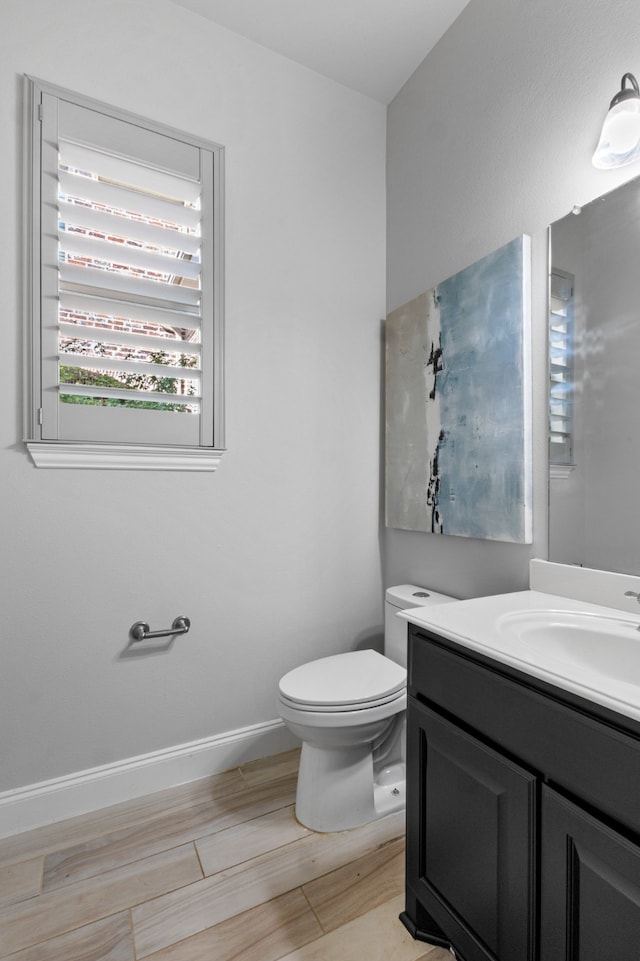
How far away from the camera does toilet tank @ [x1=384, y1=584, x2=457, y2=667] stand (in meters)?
1.76

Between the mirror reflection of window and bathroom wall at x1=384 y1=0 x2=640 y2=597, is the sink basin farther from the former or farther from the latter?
the mirror reflection of window

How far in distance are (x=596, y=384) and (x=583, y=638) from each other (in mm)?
670

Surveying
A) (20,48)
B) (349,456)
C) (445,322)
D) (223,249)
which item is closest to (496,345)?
(445,322)

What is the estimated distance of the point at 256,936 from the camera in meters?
1.14

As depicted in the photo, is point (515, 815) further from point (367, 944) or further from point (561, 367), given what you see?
point (561, 367)

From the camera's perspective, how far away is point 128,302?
5.34ft

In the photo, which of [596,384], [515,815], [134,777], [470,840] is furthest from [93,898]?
[596,384]

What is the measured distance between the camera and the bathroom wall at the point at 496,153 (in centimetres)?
129

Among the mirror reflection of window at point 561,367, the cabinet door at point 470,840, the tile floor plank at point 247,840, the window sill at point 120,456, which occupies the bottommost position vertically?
the tile floor plank at point 247,840

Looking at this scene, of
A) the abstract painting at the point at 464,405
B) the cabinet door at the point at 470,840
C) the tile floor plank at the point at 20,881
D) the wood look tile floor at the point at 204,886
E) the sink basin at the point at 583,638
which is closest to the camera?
the cabinet door at the point at 470,840

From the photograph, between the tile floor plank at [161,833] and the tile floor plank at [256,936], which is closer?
the tile floor plank at [256,936]

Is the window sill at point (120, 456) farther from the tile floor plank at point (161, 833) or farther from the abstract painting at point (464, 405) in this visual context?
the tile floor plank at point (161, 833)

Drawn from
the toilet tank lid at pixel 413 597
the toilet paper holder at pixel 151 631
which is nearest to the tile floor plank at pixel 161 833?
the toilet paper holder at pixel 151 631

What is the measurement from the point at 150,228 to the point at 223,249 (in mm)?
268
